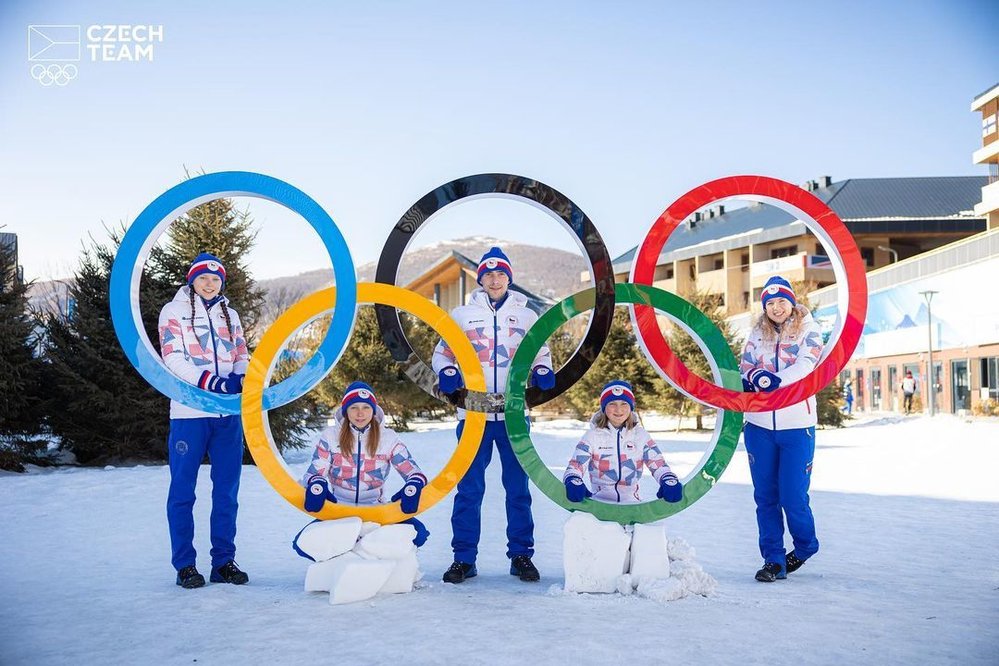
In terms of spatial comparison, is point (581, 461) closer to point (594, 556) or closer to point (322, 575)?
point (594, 556)

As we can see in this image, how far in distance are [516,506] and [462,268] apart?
22985mm

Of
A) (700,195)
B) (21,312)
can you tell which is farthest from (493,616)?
(21,312)

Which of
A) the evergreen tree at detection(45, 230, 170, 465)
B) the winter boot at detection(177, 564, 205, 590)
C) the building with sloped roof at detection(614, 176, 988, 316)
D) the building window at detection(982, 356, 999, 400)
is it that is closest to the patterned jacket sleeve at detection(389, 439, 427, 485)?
the winter boot at detection(177, 564, 205, 590)

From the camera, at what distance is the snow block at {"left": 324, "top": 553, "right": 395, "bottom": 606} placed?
455 cm

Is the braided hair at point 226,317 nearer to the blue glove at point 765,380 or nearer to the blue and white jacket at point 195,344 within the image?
the blue and white jacket at point 195,344

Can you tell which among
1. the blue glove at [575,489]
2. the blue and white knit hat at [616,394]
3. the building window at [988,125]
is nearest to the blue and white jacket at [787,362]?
the blue and white knit hat at [616,394]

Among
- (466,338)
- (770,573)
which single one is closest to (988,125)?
(770,573)

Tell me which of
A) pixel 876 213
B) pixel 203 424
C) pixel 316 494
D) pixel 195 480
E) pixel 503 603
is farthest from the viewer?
pixel 876 213

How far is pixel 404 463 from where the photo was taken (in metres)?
5.22

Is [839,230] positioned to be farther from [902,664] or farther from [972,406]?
[972,406]

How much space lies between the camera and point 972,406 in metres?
23.3

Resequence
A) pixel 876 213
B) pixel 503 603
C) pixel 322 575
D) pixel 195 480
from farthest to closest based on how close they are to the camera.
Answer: pixel 876 213
pixel 195 480
pixel 322 575
pixel 503 603

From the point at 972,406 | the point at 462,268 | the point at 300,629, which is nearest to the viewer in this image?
the point at 300,629

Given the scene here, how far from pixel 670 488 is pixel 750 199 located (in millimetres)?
2158
